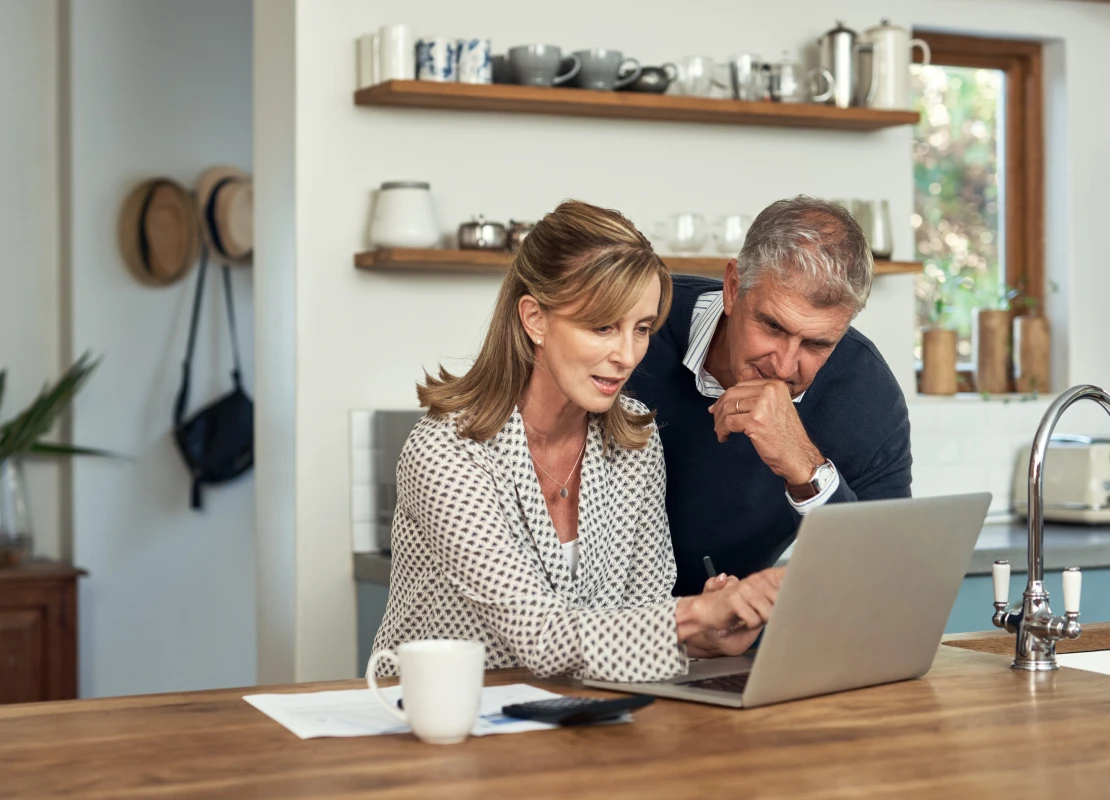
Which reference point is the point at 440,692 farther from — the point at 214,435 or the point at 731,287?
the point at 214,435

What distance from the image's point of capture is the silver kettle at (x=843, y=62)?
3771mm

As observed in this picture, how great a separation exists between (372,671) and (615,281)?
618 mm

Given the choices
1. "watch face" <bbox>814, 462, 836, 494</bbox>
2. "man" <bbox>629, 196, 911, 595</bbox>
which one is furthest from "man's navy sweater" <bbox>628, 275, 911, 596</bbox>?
"watch face" <bbox>814, 462, 836, 494</bbox>

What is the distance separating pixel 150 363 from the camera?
452 centimetres

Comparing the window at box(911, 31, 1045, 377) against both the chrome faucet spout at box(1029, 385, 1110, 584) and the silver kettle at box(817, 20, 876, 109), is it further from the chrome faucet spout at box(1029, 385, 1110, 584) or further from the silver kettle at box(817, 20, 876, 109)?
the chrome faucet spout at box(1029, 385, 1110, 584)

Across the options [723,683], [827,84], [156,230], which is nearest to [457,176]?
[827,84]

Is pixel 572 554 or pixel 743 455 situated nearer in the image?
pixel 572 554

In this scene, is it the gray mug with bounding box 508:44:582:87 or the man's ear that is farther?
the gray mug with bounding box 508:44:582:87

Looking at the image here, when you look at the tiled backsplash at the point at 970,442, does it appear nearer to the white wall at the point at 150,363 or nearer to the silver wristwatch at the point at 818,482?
the silver wristwatch at the point at 818,482

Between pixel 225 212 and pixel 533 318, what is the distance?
282 centimetres

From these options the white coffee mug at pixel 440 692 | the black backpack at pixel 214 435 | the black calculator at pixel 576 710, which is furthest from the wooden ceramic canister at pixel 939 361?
the white coffee mug at pixel 440 692

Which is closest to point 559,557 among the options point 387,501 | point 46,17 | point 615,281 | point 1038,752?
point 615,281

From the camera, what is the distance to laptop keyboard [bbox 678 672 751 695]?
1544mm

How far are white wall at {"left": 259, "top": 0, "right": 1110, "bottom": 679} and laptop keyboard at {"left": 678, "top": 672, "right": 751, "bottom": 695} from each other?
1.72 metres
